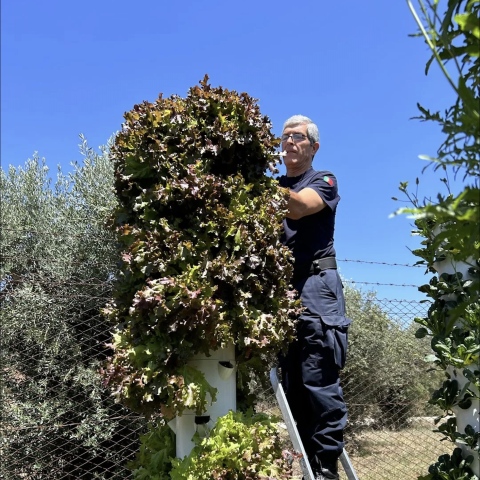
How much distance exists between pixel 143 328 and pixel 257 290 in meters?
0.58

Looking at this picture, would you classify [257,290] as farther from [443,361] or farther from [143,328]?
[443,361]

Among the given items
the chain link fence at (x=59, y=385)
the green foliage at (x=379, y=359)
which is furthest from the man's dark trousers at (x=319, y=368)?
the green foliage at (x=379, y=359)

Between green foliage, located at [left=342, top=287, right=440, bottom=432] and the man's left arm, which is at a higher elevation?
the man's left arm

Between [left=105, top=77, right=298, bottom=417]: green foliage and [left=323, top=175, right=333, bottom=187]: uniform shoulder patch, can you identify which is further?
[left=323, top=175, right=333, bottom=187]: uniform shoulder patch

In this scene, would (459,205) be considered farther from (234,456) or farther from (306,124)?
(306,124)

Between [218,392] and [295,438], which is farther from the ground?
[218,392]

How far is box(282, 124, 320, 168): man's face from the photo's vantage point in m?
3.64

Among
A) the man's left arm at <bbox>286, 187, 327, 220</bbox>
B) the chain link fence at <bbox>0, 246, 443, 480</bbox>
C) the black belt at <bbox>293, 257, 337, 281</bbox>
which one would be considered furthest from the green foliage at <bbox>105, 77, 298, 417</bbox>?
the chain link fence at <bbox>0, 246, 443, 480</bbox>

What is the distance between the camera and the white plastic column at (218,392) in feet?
8.55

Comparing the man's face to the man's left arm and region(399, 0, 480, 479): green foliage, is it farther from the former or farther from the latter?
region(399, 0, 480, 479): green foliage

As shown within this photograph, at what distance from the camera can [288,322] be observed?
2.75 m

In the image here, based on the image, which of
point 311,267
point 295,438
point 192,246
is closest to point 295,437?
point 295,438

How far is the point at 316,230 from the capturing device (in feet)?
11.1

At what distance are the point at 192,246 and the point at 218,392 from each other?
2.42 ft
